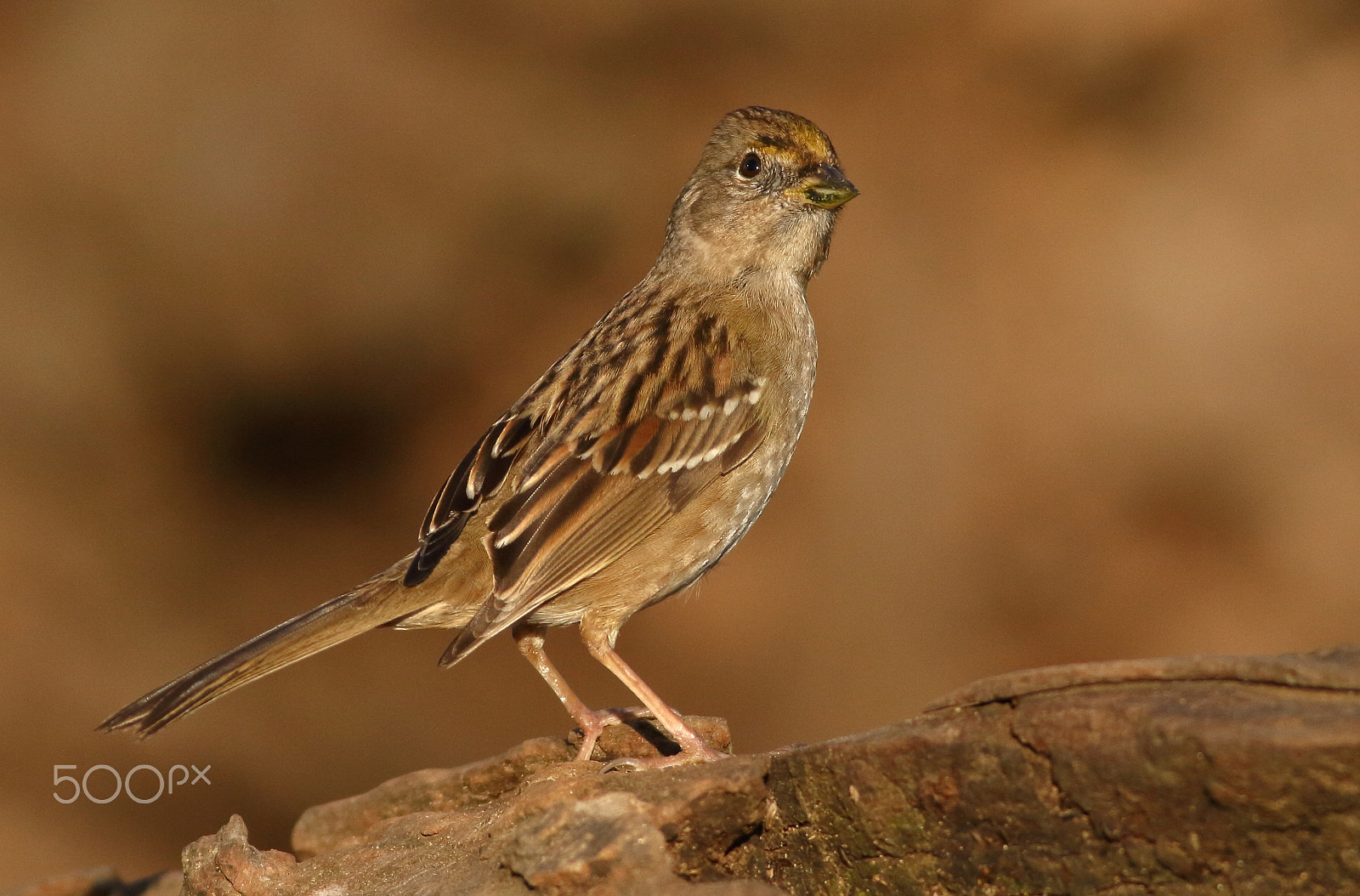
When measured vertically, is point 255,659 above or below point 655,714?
above

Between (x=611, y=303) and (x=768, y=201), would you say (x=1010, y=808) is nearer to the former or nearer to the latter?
(x=768, y=201)

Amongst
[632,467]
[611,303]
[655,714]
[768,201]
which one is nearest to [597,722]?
[655,714]

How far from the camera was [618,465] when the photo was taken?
4781 mm

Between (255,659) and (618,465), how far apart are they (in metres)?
1.38

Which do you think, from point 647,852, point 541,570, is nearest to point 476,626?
point 541,570

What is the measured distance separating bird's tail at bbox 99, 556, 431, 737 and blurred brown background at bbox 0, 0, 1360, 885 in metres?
5.78

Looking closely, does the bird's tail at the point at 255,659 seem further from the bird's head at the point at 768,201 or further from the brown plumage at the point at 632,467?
the bird's head at the point at 768,201

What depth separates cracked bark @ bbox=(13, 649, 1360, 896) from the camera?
2.65 meters

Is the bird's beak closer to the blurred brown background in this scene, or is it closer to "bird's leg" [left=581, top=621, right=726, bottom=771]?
"bird's leg" [left=581, top=621, right=726, bottom=771]

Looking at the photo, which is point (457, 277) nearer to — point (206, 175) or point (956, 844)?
point (206, 175)

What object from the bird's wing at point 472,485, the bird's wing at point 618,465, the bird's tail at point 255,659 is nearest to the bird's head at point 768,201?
the bird's wing at point 618,465

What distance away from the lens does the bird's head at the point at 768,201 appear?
546cm

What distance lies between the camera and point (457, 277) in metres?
10.9

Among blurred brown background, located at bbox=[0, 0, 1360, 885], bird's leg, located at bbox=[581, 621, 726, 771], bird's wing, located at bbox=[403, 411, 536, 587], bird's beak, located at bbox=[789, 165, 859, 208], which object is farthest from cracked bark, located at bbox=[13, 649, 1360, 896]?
blurred brown background, located at bbox=[0, 0, 1360, 885]
